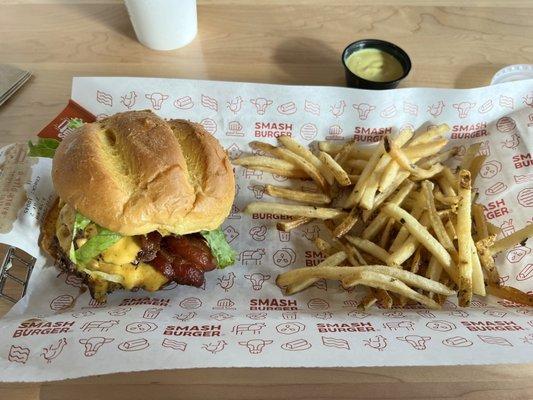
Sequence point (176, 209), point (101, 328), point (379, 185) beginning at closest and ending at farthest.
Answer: point (101, 328) → point (176, 209) → point (379, 185)

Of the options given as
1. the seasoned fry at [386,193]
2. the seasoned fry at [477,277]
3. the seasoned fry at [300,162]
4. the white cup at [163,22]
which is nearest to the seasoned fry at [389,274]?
the seasoned fry at [477,277]

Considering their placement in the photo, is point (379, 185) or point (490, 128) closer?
point (379, 185)

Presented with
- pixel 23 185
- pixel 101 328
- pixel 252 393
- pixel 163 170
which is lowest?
pixel 252 393

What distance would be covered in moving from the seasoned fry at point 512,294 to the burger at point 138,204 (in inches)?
46.0

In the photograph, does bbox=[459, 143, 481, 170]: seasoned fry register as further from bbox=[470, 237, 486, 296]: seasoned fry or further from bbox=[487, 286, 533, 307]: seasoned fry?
bbox=[487, 286, 533, 307]: seasoned fry

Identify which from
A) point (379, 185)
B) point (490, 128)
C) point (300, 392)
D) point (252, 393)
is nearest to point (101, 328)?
point (252, 393)

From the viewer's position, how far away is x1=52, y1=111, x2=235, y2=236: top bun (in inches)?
65.1

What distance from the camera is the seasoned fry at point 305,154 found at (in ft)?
7.45

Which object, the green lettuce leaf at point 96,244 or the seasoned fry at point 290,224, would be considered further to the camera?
Result: the seasoned fry at point 290,224

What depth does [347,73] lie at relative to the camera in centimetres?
252

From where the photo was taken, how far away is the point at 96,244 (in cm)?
172

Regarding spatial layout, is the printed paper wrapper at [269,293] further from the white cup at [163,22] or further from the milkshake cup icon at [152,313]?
the white cup at [163,22]

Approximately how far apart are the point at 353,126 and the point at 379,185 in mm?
517

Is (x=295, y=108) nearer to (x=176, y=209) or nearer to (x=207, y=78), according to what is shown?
(x=207, y=78)
